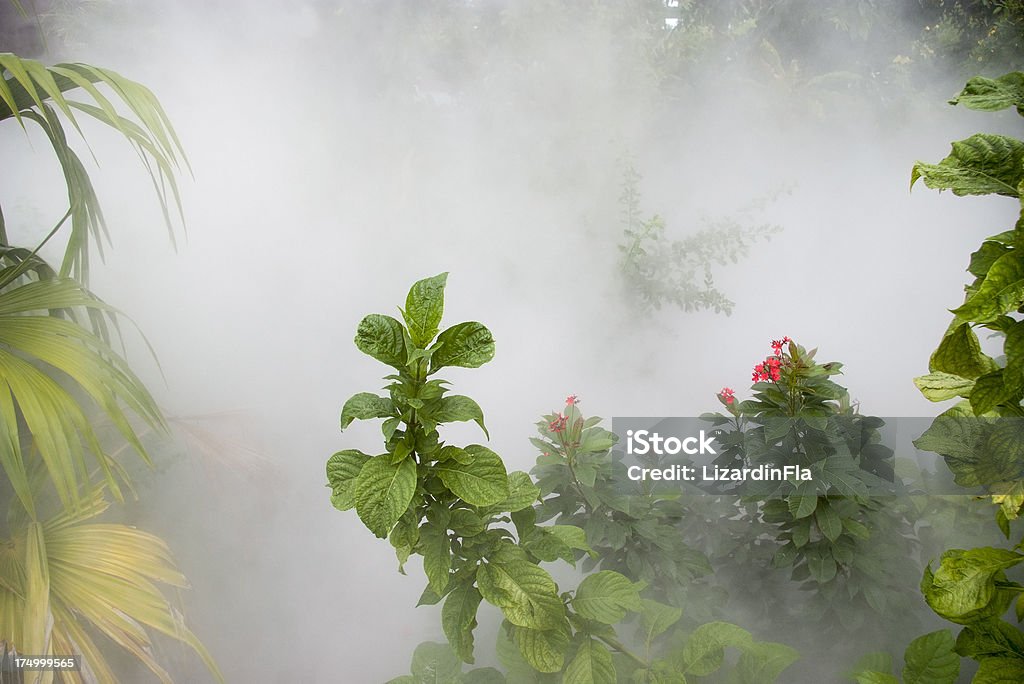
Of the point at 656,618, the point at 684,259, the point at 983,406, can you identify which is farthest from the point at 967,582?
the point at 684,259

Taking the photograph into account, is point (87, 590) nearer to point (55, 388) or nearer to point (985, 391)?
point (55, 388)

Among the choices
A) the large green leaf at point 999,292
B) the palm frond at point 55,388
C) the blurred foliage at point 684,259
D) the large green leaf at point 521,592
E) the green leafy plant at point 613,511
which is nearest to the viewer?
the large green leaf at point 999,292

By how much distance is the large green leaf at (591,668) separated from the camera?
962 millimetres

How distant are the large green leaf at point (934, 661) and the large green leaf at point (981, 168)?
65 centimetres

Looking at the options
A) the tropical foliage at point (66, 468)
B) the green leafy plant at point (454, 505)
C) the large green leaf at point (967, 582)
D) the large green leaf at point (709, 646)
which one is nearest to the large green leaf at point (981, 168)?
the large green leaf at point (967, 582)

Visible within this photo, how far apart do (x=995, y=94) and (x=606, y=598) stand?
2.58 ft

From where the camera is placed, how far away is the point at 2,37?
1658 millimetres

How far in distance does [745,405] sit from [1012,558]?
1.71 feet

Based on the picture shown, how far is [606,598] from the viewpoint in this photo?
3.22 ft

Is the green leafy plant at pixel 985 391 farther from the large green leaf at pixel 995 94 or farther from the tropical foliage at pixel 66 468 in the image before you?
the tropical foliage at pixel 66 468

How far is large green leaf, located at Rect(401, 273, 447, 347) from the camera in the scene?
2.76 feet

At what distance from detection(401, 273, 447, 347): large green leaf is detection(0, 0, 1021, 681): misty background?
1.06 m

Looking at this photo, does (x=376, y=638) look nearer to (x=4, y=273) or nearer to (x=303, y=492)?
(x=303, y=492)

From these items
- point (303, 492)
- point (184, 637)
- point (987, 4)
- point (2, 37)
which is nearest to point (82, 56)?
point (2, 37)
